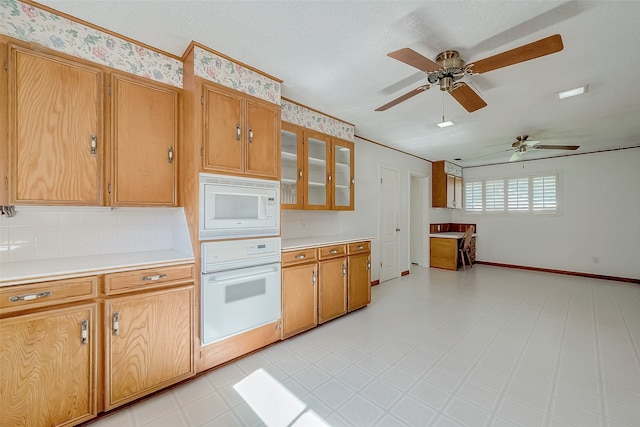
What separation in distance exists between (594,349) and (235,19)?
13.5 ft

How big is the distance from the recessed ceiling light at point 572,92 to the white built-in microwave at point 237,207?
10.00 ft

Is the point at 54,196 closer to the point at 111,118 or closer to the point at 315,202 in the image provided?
the point at 111,118

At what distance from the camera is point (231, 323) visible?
2168mm

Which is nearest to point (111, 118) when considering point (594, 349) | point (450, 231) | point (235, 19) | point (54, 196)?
point (54, 196)

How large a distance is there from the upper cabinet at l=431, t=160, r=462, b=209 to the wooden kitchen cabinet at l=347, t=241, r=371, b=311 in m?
3.35

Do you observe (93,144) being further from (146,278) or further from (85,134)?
(146,278)

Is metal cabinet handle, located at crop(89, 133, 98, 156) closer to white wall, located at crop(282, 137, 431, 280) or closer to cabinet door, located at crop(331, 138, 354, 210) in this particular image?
white wall, located at crop(282, 137, 431, 280)

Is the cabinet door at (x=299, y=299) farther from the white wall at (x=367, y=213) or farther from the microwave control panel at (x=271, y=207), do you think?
the white wall at (x=367, y=213)

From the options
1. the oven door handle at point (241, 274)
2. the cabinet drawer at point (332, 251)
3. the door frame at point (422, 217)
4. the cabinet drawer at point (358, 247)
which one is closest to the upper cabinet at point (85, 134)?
the oven door handle at point (241, 274)

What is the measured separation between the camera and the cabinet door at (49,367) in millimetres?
1382

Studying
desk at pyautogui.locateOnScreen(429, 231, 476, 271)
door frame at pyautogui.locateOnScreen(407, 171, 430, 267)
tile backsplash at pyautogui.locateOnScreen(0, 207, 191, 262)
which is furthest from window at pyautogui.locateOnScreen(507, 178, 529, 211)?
tile backsplash at pyautogui.locateOnScreen(0, 207, 191, 262)

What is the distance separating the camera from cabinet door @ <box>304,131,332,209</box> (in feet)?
10.4

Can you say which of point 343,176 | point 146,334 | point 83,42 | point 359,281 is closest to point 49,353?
point 146,334

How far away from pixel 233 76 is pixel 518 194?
21.4ft
